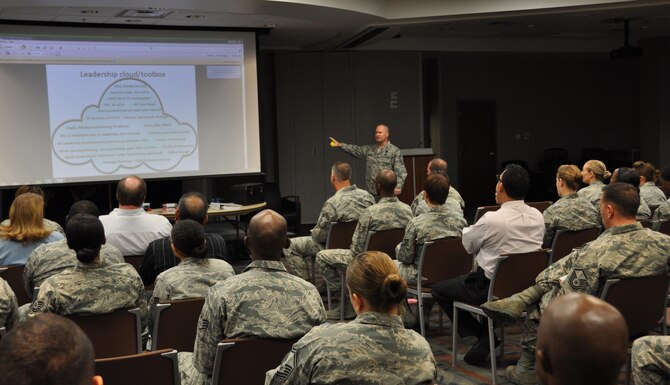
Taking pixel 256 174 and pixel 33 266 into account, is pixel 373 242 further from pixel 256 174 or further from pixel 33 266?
pixel 256 174

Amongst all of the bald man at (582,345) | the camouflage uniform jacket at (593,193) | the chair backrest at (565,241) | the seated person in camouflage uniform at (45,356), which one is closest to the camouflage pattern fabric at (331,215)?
the chair backrest at (565,241)

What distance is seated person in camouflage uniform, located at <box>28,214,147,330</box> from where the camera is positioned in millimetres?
3238

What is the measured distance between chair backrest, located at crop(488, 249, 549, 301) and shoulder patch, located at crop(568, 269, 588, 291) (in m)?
0.73

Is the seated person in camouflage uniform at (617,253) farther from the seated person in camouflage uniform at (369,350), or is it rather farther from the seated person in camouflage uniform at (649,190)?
the seated person in camouflage uniform at (649,190)

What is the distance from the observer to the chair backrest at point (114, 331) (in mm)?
3234

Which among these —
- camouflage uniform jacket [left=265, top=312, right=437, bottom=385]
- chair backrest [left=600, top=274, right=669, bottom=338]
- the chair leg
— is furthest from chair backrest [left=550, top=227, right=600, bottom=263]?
camouflage uniform jacket [left=265, top=312, right=437, bottom=385]

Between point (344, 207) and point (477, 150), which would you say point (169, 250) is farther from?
point (477, 150)

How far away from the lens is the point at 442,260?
16.5ft

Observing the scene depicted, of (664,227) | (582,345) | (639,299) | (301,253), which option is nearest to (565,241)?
(664,227)

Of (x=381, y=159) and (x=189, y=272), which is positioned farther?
(x=381, y=159)

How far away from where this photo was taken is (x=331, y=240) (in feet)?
20.4

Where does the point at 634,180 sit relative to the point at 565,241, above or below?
above

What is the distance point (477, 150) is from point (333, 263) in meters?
10.3

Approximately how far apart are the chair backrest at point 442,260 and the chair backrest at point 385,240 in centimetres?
55
